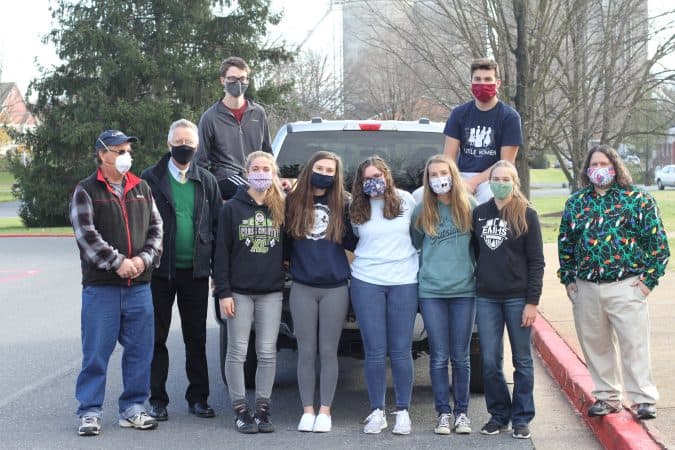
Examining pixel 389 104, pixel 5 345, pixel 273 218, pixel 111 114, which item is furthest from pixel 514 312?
pixel 389 104

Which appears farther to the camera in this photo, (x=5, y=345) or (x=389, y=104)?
(x=389, y=104)

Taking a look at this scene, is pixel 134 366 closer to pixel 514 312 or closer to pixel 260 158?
pixel 260 158

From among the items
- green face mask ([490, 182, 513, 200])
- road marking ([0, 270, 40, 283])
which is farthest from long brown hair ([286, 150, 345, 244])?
road marking ([0, 270, 40, 283])

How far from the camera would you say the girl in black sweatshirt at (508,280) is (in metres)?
6.12

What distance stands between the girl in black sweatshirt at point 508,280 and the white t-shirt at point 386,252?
0.43 metres

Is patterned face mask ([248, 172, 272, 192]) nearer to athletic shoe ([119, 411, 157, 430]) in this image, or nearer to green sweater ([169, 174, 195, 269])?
green sweater ([169, 174, 195, 269])

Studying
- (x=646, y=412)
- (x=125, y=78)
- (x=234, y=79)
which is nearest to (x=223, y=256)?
(x=234, y=79)

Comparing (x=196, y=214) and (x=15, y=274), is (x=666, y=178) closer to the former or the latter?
(x=15, y=274)

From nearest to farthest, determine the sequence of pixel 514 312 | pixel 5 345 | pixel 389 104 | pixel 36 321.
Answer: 1. pixel 514 312
2. pixel 5 345
3. pixel 36 321
4. pixel 389 104

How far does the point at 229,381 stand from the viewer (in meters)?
6.57

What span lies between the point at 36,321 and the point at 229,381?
19.3 ft

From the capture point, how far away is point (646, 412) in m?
5.94

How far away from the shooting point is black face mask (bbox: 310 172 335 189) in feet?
20.8

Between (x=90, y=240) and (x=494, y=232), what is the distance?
251 cm
